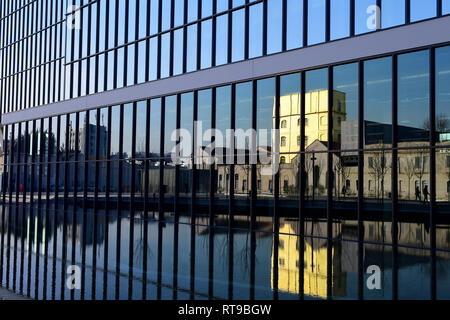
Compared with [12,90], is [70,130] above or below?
below

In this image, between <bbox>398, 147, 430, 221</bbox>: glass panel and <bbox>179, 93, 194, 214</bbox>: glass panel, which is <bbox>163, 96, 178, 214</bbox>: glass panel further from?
<bbox>398, 147, 430, 221</bbox>: glass panel

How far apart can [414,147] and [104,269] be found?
9.79 metres

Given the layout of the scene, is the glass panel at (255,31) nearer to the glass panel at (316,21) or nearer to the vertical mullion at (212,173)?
the glass panel at (316,21)

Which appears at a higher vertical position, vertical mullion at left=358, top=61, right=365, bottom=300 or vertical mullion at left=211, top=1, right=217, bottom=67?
vertical mullion at left=211, top=1, right=217, bottom=67

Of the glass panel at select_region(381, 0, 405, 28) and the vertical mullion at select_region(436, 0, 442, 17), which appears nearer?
the vertical mullion at select_region(436, 0, 442, 17)

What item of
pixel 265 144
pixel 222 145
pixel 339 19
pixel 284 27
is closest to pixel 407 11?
pixel 339 19

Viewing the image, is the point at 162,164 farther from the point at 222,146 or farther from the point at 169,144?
the point at 222,146

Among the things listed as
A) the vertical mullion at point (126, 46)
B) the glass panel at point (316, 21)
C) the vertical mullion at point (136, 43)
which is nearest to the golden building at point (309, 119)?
the glass panel at point (316, 21)

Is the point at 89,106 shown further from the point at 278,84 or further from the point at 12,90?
the point at 278,84

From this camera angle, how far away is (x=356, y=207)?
53.5ft

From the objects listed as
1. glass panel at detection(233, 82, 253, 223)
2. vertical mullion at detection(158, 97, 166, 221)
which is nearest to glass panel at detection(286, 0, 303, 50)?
glass panel at detection(233, 82, 253, 223)

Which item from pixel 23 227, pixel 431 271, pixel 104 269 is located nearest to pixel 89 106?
pixel 23 227

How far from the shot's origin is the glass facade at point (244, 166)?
33.7ft

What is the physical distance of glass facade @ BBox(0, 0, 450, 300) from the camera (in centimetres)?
1027
